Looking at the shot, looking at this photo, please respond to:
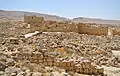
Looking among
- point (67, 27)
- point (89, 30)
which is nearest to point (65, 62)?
point (67, 27)

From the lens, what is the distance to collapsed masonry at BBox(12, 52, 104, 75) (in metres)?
9.46

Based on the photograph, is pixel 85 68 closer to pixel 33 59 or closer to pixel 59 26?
pixel 33 59

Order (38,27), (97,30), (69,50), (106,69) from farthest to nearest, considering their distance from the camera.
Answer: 1. (97,30)
2. (38,27)
3. (69,50)
4. (106,69)

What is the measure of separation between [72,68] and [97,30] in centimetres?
2070

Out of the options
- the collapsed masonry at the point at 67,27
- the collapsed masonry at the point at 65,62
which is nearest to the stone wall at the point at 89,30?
the collapsed masonry at the point at 67,27

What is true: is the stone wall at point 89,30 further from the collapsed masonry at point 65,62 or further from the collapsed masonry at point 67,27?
the collapsed masonry at point 65,62

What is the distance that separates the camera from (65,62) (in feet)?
31.7

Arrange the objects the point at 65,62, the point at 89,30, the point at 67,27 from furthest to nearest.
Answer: the point at 89,30 < the point at 67,27 < the point at 65,62

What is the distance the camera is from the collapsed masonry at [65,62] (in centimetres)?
946

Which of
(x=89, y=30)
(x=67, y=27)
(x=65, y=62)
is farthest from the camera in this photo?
(x=89, y=30)

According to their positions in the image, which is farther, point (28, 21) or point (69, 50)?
point (28, 21)

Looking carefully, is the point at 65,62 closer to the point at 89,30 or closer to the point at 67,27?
the point at 67,27

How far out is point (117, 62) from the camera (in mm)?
12531

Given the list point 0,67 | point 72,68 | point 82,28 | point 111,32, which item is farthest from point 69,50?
point 111,32
